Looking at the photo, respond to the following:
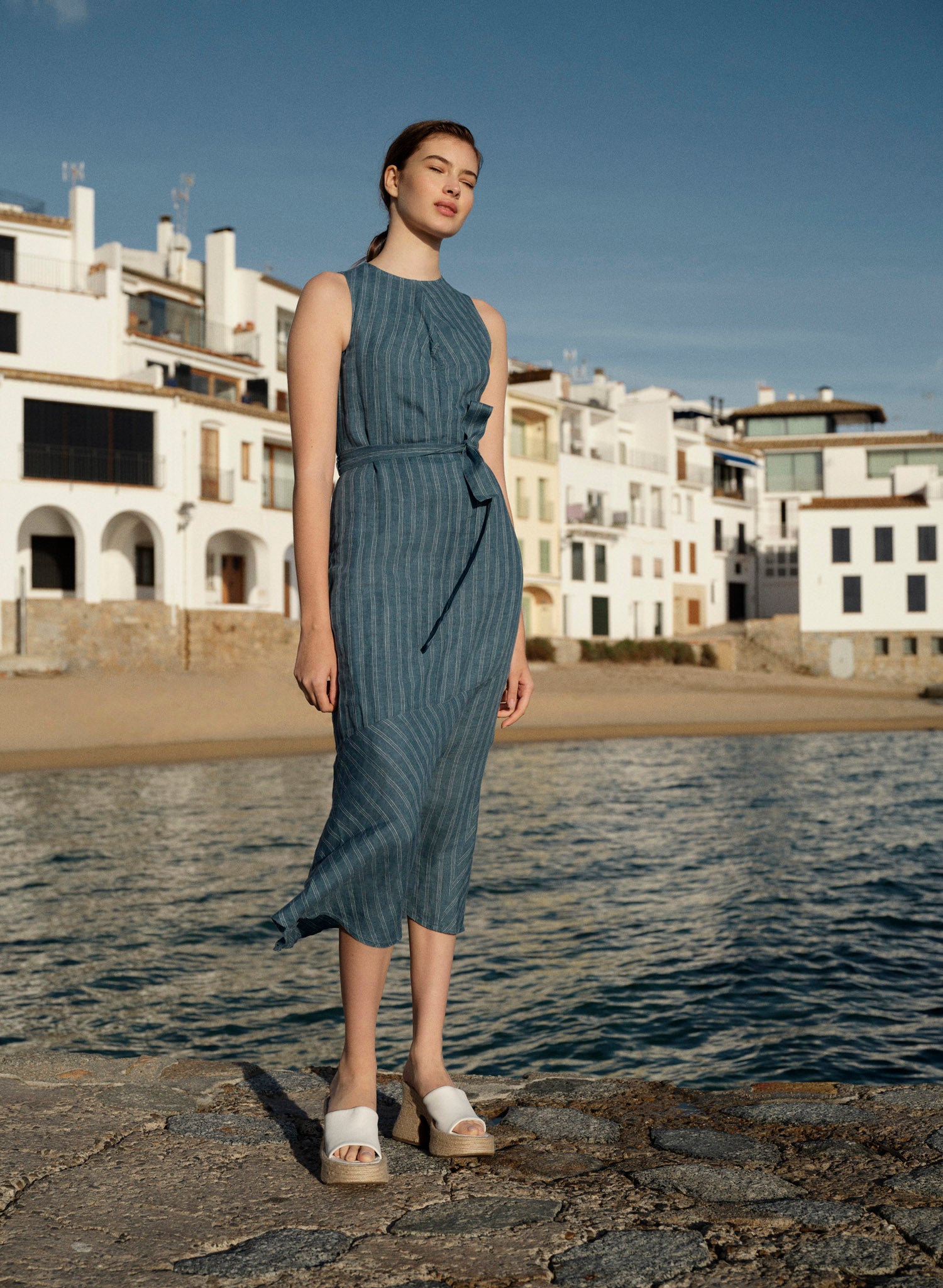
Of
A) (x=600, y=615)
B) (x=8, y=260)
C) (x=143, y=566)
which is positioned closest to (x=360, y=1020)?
(x=143, y=566)

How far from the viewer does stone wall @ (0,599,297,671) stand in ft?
106

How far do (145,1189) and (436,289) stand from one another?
2.06 metres

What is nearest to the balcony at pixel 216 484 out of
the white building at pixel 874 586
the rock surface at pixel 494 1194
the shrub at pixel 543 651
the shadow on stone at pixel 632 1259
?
the shrub at pixel 543 651

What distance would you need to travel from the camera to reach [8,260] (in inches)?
1346

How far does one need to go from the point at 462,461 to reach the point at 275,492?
36.6 m

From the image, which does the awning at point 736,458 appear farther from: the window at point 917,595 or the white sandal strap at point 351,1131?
the white sandal strap at point 351,1131

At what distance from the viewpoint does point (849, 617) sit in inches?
2014

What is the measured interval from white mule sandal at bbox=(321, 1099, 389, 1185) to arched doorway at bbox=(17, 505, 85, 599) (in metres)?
32.1

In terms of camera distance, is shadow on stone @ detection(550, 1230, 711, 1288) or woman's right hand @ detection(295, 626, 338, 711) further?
woman's right hand @ detection(295, 626, 338, 711)

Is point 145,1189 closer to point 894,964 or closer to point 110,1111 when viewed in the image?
point 110,1111

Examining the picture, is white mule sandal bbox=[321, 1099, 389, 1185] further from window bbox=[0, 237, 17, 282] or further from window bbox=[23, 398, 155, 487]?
window bbox=[0, 237, 17, 282]

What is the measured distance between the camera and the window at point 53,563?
33781mm

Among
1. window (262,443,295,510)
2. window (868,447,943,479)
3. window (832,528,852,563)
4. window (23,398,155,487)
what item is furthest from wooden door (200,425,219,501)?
window (868,447,943,479)

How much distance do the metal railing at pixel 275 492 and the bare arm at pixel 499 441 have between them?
35.4m
